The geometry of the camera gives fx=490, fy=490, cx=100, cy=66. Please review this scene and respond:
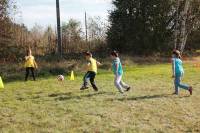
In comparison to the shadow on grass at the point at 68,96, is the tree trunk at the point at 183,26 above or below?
above

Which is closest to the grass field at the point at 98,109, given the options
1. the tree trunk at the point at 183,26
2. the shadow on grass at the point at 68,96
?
the shadow on grass at the point at 68,96

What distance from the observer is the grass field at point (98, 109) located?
12.6 metres

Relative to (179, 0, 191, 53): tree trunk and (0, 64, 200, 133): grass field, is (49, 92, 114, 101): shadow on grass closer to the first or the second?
(0, 64, 200, 133): grass field

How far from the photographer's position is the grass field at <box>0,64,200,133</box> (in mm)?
12609

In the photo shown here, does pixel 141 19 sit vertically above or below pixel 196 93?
above

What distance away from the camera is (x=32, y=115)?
14.3 metres

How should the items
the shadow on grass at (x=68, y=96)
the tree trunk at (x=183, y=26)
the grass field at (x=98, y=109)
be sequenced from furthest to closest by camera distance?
the tree trunk at (x=183, y=26)
the shadow on grass at (x=68, y=96)
the grass field at (x=98, y=109)

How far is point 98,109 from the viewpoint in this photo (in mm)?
15039

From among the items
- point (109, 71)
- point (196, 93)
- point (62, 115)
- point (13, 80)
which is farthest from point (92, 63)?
point (109, 71)

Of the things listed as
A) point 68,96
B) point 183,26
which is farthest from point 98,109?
point 183,26

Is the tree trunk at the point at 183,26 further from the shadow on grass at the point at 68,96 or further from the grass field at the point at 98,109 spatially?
the shadow on grass at the point at 68,96

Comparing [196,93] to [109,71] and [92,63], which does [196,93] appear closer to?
[92,63]

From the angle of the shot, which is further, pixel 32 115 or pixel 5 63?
pixel 5 63

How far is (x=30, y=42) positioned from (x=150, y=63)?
9009 mm
